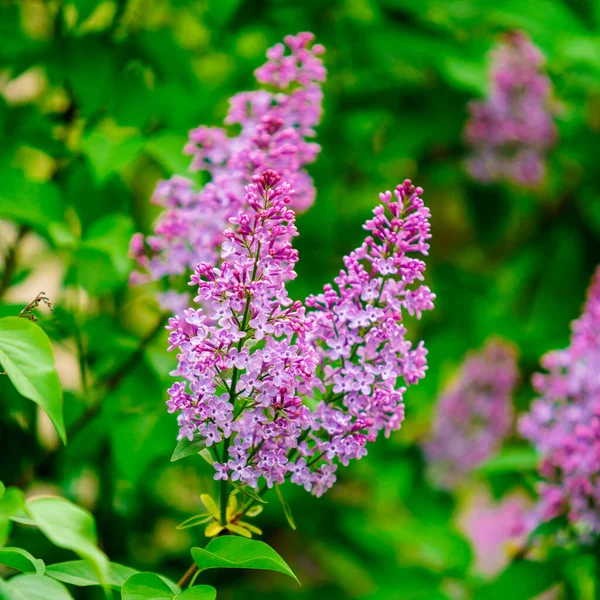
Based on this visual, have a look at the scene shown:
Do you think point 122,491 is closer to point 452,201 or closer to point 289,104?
point 289,104

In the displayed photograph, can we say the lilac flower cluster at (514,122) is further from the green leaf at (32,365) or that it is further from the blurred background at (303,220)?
the green leaf at (32,365)

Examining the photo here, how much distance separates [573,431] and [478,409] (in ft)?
2.25

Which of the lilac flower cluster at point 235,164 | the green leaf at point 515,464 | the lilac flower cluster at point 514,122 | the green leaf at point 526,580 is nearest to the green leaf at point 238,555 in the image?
the lilac flower cluster at point 235,164

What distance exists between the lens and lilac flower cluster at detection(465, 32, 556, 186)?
6.16ft

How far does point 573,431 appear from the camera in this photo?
4.12ft

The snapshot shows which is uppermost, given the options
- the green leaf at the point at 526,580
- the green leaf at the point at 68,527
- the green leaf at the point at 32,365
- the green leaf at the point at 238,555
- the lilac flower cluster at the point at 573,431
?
the green leaf at the point at 32,365

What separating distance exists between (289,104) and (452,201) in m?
1.75

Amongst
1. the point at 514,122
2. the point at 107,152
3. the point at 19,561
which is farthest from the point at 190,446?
the point at 514,122

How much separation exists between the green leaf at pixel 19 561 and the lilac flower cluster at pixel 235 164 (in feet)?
1.46

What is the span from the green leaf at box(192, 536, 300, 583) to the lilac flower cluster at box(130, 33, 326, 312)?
0.40m

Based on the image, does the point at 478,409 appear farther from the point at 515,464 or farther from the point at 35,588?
the point at 35,588

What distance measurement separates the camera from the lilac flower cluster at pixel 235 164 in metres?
1.00

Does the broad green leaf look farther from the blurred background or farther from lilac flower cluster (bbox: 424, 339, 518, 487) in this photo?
lilac flower cluster (bbox: 424, 339, 518, 487)

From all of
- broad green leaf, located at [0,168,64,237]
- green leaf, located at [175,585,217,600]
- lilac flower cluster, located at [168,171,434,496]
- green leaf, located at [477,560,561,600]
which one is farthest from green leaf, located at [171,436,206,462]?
green leaf, located at [477,560,561,600]
